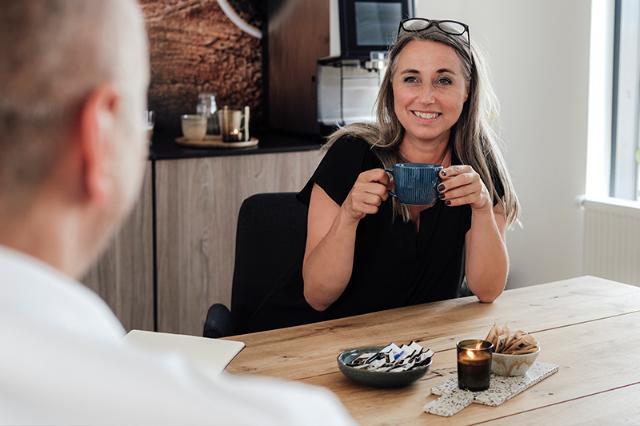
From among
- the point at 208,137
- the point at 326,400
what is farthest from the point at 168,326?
the point at 326,400

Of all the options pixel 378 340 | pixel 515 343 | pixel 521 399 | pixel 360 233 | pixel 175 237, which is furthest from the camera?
pixel 175 237

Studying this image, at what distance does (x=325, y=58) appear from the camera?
3.85 meters

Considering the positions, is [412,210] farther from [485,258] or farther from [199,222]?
[199,222]

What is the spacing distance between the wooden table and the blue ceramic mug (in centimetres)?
25

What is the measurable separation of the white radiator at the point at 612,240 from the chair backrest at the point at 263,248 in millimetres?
1836

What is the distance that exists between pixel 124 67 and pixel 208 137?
3136 millimetres

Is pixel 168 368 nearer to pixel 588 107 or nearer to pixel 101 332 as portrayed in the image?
pixel 101 332

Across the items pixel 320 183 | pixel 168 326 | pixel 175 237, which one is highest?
pixel 320 183

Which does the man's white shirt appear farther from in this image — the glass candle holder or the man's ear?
the glass candle holder

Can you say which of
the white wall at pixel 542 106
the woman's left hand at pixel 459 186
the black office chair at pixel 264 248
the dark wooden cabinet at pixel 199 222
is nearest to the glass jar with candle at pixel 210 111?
the dark wooden cabinet at pixel 199 222

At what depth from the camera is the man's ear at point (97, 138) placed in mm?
650

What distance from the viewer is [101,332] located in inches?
23.8

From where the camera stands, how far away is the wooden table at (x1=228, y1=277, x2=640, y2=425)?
1.53m

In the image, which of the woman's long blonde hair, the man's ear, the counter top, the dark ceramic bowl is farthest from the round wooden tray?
the man's ear
